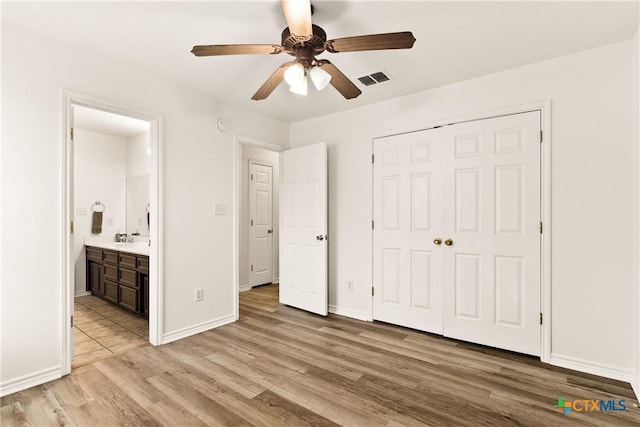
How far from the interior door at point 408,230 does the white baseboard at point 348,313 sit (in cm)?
15

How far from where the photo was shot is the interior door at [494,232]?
2676mm

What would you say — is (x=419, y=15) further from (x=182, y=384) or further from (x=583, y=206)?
(x=182, y=384)

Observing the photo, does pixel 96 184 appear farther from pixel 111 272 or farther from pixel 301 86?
pixel 301 86

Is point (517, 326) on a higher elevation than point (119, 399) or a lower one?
higher

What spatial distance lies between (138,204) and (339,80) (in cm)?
424

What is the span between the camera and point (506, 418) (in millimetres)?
1881

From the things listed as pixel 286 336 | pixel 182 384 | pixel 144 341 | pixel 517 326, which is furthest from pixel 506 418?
pixel 144 341

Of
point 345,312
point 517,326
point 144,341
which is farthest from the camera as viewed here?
point 345,312

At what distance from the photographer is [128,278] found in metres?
3.78

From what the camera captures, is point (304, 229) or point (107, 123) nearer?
point (304, 229)

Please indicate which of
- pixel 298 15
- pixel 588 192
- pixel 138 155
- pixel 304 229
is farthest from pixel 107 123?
pixel 588 192

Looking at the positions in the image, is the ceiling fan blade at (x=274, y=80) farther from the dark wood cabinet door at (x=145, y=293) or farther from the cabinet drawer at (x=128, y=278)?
the cabinet drawer at (x=128, y=278)

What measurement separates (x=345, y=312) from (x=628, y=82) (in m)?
3.26

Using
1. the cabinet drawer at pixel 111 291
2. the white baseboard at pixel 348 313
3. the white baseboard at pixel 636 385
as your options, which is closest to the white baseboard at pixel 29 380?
the cabinet drawer at pixel 111 291
